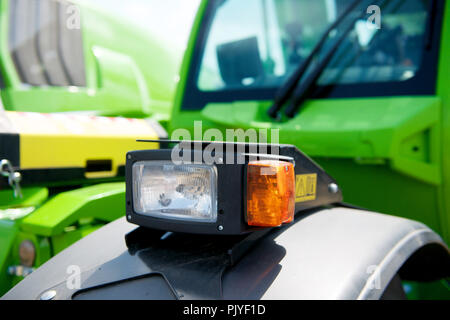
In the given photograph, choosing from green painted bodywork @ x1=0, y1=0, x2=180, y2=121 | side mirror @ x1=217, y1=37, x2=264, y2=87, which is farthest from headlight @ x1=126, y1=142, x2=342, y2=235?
green painted bodywork @ x1=0, y1=0, x2=180, y2=121

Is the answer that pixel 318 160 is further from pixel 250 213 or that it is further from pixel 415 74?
pixel 250 213

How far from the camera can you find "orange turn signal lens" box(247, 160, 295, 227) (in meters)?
0.88

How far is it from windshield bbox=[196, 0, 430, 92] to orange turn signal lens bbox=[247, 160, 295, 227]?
3.06ft

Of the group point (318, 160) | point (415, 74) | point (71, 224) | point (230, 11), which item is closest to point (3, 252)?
point (71, 224)

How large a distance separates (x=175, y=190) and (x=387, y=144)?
83 centimetres

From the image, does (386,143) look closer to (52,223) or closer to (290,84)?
(290,84)

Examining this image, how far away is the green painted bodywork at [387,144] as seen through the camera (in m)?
1.45

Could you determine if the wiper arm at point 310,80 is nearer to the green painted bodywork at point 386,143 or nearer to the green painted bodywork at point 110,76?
the green painted bodywork at point 386,143

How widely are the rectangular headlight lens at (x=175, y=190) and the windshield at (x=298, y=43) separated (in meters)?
0.97

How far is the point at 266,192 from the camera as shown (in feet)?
2.91

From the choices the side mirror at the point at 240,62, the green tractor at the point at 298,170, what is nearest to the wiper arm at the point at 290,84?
the green tractor at the point at 298,170

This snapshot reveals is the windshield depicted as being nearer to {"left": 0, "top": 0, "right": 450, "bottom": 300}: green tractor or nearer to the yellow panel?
{"left": 0, "top": 0, "right": 450, "bottom": 300}: green tractor

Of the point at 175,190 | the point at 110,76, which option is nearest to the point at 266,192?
the point at 175,190
